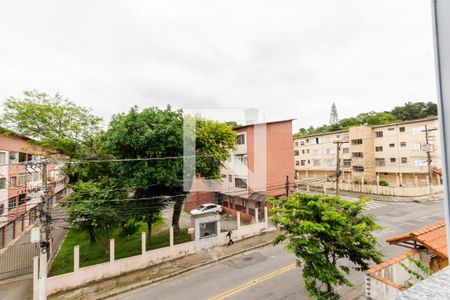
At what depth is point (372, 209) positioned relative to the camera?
18.4 metres

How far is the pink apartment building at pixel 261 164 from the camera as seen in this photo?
18000 millimetres

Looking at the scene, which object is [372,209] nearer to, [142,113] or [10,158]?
[142,113]

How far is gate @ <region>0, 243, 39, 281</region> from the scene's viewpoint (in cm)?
1030

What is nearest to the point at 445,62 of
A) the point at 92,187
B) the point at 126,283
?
the point at 126,283

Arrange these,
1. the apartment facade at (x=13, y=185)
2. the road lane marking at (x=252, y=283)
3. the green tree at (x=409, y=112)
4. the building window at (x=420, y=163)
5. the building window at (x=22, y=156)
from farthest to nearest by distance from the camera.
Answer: the green tree at (x=409, y=112)
the building window at (x=420, y=163)
the building window at (x=22, y=156)
the apartment facade at (x=13, y=185)
the road lane marking at (x=252, y=283)

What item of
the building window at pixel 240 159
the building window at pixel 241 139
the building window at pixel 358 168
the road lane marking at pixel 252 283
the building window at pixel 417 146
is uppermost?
the building window at pixel 241 139

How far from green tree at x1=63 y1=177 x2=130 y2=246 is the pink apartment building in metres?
7.53

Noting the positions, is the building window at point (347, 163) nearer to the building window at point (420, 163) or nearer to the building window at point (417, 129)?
the building window at point (420, 163)

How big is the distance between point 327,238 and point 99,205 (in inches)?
389

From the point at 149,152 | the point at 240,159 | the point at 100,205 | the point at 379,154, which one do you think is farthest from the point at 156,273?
the point at 379,154

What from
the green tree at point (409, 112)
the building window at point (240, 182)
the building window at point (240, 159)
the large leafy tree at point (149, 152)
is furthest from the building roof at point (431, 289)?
the green tree at point (409, 112)

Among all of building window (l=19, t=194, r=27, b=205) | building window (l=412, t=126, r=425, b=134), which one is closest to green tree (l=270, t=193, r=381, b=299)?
building window (l=19, t=194, r=27, b=205)

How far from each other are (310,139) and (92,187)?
106 ft

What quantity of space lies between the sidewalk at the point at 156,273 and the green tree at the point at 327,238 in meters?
6.38
